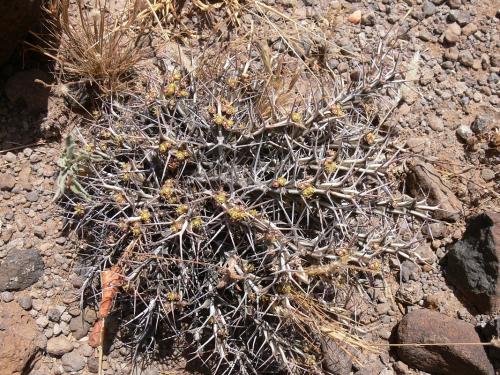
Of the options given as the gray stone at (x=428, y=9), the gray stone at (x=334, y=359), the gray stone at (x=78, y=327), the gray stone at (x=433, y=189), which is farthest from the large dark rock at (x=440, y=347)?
the gray stone at (x=428, y=9)

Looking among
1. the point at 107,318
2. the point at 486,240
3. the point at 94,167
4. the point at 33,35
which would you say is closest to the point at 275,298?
the point at 107,318

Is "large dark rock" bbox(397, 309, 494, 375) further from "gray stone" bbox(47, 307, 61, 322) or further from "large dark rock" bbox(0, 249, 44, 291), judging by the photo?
"large dark rock" bbox(0, 249, 44, 291)

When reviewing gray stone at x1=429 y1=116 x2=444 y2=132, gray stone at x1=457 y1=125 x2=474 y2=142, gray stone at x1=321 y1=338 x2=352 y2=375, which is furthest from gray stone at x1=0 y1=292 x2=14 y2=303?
gray stone at x1=457 y1=125 x2=474 y2=142

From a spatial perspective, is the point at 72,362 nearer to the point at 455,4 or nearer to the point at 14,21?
the point at 14,21

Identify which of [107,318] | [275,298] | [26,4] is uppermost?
[26,4]

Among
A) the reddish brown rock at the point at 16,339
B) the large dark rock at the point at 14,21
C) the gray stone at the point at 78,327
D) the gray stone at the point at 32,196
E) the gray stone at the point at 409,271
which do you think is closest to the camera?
the reddish brown rock at the point at 16,339

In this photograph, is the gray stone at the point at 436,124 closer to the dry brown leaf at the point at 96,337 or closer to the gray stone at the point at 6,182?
the dry brown leaf at the point at 96,337

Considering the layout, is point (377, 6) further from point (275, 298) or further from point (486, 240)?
point (275, 298)

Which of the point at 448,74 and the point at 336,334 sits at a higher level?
the point at 448,74

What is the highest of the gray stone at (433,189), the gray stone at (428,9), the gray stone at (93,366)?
the gray stone at (428,9)
